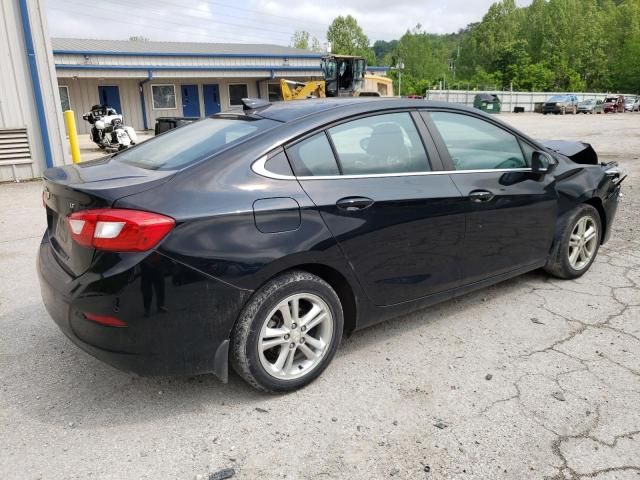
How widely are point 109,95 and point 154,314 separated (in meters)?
29.9

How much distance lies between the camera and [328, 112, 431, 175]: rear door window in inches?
119

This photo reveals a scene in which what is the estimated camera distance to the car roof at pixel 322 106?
3.07m

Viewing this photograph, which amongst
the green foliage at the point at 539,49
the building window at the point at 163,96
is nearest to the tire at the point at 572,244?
the building window at the point at 163,96

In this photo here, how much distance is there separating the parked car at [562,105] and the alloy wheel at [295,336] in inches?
1849

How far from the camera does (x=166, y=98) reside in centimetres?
3047

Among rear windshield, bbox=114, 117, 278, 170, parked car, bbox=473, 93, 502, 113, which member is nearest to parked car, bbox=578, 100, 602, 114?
parked car, bbox=473, 93, 502, 113

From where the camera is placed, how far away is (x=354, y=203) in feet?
9.54

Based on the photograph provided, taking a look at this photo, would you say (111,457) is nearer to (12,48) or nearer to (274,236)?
(274,236)

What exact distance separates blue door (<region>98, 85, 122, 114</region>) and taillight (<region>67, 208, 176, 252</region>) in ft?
96.1

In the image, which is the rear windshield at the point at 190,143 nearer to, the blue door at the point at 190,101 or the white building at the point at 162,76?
the white building at the point at 162,76

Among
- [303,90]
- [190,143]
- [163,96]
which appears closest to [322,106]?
[190,143]

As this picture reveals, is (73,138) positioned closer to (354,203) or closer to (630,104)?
(354,203)

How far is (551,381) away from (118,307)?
2401mm

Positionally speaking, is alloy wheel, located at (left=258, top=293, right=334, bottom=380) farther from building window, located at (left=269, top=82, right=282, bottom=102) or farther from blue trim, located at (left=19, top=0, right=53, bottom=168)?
building window, located at (left=269, top=82, right=282, bottom=102)
